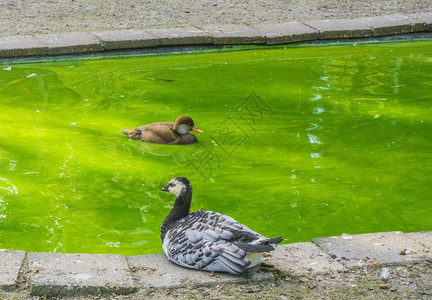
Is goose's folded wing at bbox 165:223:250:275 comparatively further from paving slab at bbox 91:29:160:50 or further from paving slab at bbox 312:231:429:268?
paving slab at bbox 91:29:160:50

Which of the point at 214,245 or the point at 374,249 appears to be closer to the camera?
the point at 214,245

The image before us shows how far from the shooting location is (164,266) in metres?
3.03

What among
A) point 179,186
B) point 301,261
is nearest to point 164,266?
point 179,186

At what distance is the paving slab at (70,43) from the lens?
23.1 feet

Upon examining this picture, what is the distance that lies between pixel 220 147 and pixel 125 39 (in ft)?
9.09

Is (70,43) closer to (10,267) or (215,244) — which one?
(10,267)

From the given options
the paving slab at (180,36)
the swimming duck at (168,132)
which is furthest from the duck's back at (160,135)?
the paving slab at (180,36)

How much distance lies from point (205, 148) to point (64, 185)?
115cm

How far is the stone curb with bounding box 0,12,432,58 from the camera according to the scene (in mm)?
7074

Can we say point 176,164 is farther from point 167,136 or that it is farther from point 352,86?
point 352,86

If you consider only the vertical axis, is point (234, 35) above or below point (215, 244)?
above

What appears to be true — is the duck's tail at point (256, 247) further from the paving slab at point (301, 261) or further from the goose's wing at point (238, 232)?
the paving slab at point (301, 261)

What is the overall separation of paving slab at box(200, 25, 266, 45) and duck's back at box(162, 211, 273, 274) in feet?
15.6

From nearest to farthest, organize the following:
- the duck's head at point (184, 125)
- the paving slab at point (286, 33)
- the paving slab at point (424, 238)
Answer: the paving slab at point (424, 238) < the duck's head at point (184, 125) < the paving slab at point (286, 33)
